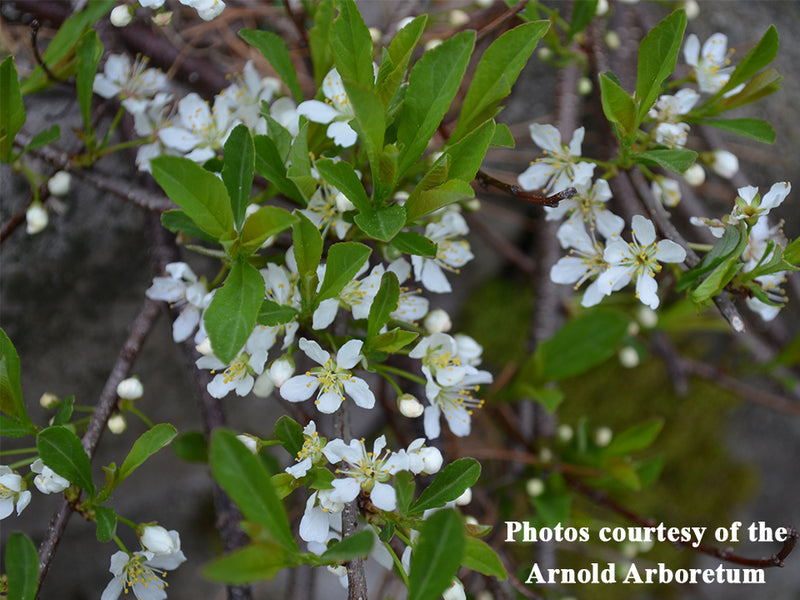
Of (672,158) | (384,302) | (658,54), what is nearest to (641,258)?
(672,158)

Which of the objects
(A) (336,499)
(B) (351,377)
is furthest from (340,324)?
(A) (336,499)

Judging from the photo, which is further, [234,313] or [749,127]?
[749,127]

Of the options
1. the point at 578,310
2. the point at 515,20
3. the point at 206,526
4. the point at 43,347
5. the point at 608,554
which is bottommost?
the point at 608,554

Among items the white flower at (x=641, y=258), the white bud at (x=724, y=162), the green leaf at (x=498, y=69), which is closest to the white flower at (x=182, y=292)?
the green leaf at (x=498, y=69)

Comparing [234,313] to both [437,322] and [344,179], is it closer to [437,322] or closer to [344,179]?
[344,179]

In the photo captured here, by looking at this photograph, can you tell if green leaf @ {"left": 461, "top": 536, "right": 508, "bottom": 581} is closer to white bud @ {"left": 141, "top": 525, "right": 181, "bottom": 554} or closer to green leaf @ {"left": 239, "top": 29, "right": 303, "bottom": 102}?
white bud @ {"left": 141, "top": 525, "right": 181, "bottom": 554}

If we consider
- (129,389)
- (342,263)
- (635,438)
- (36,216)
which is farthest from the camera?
(635,438)

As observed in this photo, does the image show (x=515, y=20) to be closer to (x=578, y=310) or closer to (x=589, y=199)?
(x=589, y=199)

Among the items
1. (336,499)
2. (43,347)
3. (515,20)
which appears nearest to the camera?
(336,499)
